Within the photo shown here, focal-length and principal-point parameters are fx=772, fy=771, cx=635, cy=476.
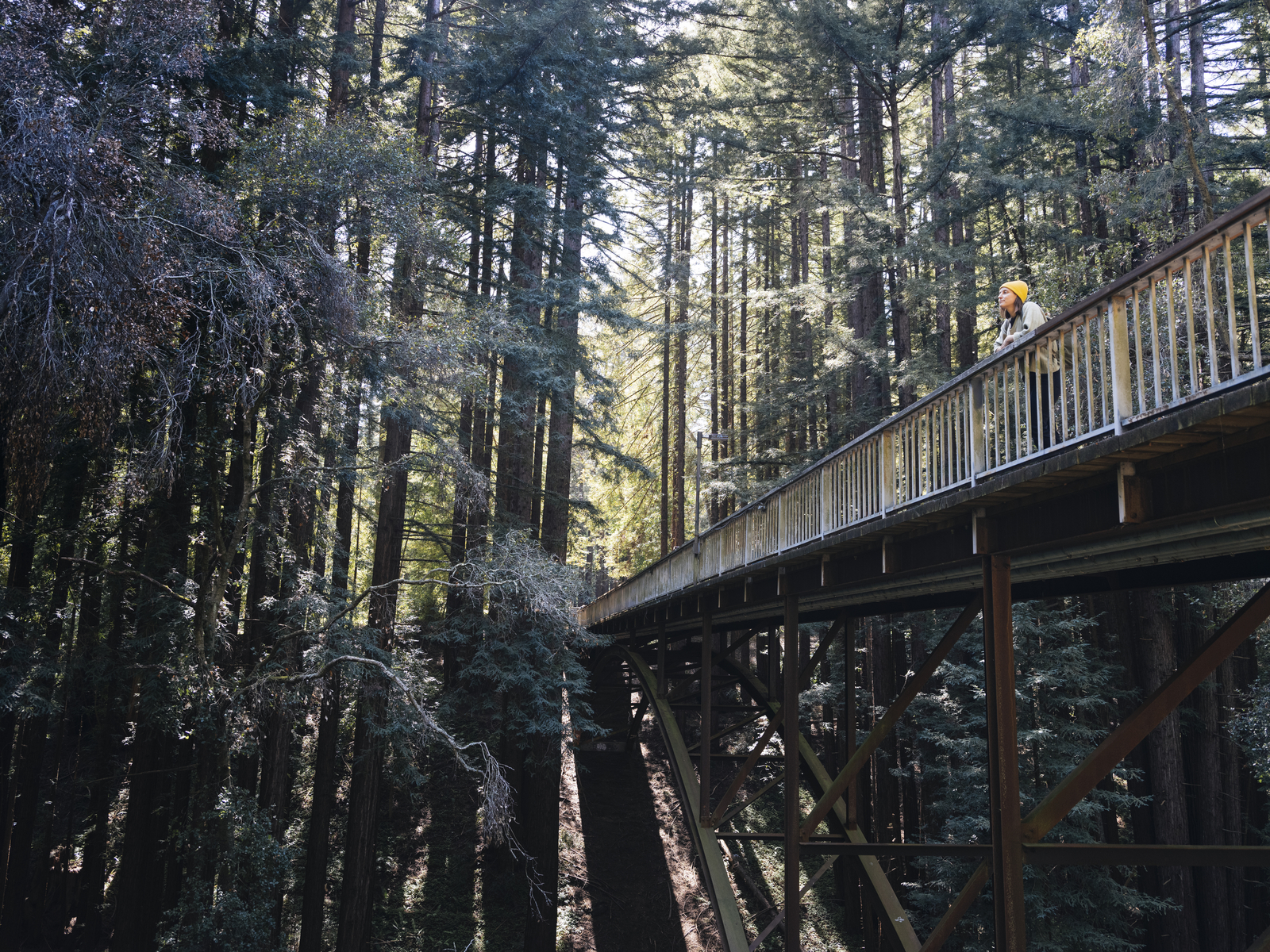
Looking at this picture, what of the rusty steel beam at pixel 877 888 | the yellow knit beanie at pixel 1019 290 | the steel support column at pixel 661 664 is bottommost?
the rusty steel beam at pixel 877 888

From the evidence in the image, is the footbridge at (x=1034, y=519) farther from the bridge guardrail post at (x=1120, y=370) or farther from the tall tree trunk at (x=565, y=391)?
the tall tree trunk at (x=565, y=391)

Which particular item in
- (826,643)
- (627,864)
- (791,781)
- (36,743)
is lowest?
(627,864)

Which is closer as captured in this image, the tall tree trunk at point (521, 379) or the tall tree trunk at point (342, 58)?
the tall tree trunk at point (342, 58)

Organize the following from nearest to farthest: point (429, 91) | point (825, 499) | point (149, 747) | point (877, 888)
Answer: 1. point (825, 499)
2. point (877, 888)
3. point (149, 747)
4. point (429, 91)

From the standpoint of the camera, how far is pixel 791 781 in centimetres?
805

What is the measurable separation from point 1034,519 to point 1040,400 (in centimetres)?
78

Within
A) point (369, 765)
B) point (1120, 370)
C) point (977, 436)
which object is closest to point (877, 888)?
point (977, 436)

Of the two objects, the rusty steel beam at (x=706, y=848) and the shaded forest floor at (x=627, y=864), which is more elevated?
the rusty steel beam at (x=706, y=848)

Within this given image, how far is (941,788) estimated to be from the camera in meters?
14.7

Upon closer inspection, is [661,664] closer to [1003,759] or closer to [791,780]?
[791,780]

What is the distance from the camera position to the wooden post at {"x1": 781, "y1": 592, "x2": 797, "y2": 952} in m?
7.70

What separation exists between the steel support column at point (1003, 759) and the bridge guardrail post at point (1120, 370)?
5.16 feet

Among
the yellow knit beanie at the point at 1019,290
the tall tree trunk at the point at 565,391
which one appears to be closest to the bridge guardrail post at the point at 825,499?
Result: the yellow knit beanie at the point at 1019,290

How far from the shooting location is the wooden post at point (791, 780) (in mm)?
7699
